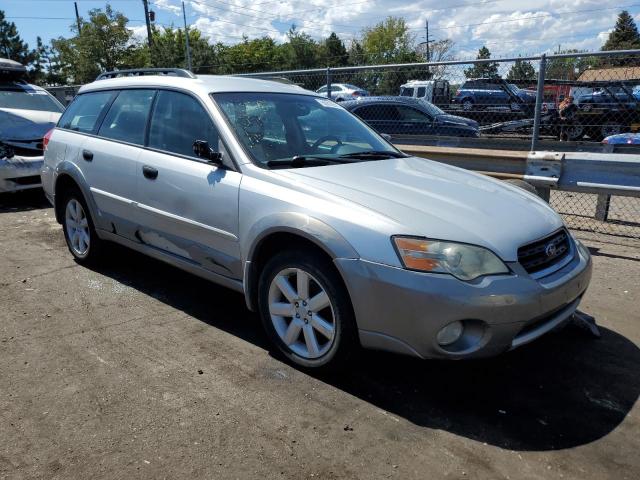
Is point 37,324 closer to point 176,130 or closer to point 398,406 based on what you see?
point 176,130

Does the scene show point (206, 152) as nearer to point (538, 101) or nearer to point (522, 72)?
point (538, 101)

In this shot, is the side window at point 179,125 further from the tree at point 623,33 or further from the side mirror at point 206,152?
the tree at point 623,33

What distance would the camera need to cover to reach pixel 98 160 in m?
4.68

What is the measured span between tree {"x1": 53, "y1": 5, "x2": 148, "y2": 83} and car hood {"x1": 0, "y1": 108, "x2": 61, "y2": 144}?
35.8m

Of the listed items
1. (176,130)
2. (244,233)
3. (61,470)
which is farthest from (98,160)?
(61,470)

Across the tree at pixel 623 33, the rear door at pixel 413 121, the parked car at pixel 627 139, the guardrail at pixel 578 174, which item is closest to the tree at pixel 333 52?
the tree at pixel 623 33

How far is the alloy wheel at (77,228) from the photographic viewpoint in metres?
5.17

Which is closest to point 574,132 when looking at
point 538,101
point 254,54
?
point 538,101

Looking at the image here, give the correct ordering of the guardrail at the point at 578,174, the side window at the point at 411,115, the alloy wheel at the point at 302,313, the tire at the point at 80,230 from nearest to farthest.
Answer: the alloy wheel at the point at 302,313, the tire at the point at 80,230, the guardrail at the point at 578,174, the side window at the point at 411,115

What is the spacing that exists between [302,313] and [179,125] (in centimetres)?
178

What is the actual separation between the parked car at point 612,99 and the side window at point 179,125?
20.7ft

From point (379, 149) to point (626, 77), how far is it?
492cm

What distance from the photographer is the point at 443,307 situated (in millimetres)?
2701

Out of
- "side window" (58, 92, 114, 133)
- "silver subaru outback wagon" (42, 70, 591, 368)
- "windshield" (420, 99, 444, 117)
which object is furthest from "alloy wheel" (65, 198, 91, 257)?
"windshield" (420, 99, 444, 117)
